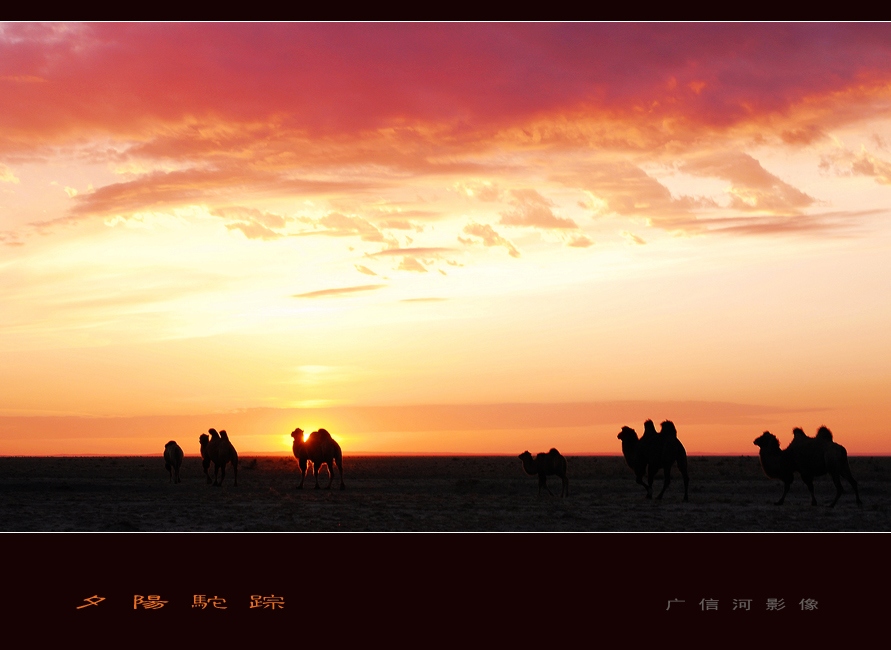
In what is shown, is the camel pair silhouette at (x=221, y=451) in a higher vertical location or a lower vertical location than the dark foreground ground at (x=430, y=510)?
higher

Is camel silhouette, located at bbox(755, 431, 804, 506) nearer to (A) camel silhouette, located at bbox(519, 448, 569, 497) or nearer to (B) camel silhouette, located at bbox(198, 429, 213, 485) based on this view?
(A) camel silhouette, located at bbox(519, 448, 569, 497)

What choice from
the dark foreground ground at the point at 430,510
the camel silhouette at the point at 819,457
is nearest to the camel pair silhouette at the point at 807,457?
the camel silhouette at the point at 819,457

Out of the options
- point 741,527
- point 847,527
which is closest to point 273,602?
point 741,527

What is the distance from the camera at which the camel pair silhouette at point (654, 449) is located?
92.0 ft

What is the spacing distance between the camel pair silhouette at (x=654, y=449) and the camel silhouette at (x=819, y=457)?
300 cm

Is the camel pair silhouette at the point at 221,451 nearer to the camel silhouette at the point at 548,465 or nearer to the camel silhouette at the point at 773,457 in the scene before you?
the camel silhouette at the point at 548,465

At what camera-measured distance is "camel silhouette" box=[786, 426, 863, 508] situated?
2681 cm

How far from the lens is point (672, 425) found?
2844cm

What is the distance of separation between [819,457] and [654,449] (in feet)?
14.3

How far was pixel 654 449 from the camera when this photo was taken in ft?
93.6

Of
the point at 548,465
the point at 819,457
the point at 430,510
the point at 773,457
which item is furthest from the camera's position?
the point at 548,465

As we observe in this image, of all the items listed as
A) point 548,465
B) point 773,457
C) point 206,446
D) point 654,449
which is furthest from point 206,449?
point 773,457

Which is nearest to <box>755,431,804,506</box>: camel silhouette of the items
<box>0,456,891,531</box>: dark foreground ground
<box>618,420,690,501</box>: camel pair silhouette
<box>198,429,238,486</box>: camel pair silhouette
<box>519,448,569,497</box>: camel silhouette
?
<box>0,456,891,531</box>: dark foreground ground

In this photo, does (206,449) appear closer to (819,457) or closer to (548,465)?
(548,465)
